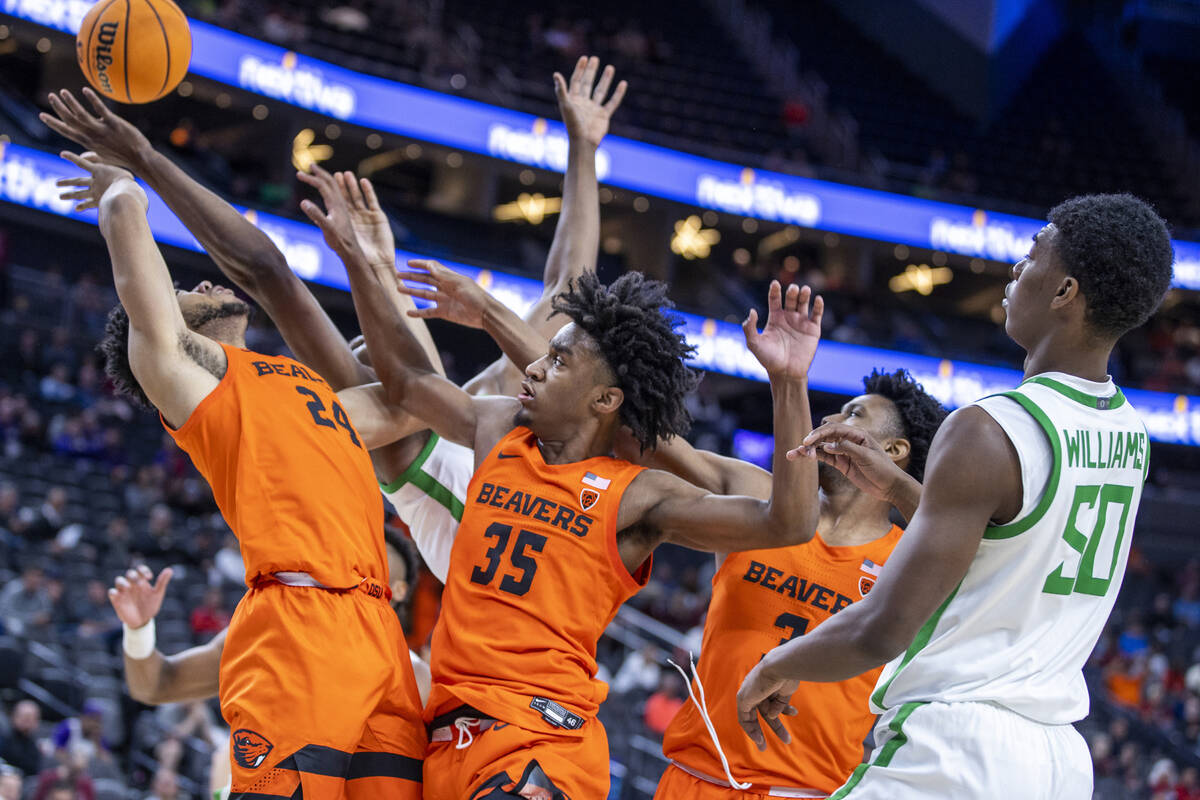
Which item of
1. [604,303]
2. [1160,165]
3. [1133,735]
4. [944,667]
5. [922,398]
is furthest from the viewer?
[1160,165]

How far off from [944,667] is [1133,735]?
1105 centimetres

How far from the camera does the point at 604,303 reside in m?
3.80

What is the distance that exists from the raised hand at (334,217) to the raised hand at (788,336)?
5.02 ft

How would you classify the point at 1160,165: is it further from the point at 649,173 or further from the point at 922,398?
the point at 922,398

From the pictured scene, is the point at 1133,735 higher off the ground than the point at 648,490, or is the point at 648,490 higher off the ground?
the point at 648,490

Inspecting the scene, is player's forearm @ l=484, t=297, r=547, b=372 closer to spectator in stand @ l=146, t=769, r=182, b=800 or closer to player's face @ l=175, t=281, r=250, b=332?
player's face @ l=175, t=281, r=250, b=332

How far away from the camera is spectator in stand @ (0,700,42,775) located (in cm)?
812

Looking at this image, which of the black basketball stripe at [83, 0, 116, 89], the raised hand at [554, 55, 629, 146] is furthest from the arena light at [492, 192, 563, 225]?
the black basketball stripe at [83, 0, 116, 89]

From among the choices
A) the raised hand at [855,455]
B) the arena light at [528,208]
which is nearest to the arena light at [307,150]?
the arena light at [528,208]

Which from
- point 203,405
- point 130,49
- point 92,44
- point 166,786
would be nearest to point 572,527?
point 203,405

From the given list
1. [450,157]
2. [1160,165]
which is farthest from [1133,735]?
[1160,165]

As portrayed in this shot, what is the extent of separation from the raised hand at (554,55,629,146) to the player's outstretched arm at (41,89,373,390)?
1328 millimetres

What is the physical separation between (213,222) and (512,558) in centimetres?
157

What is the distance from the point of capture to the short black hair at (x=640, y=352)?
3.75m
